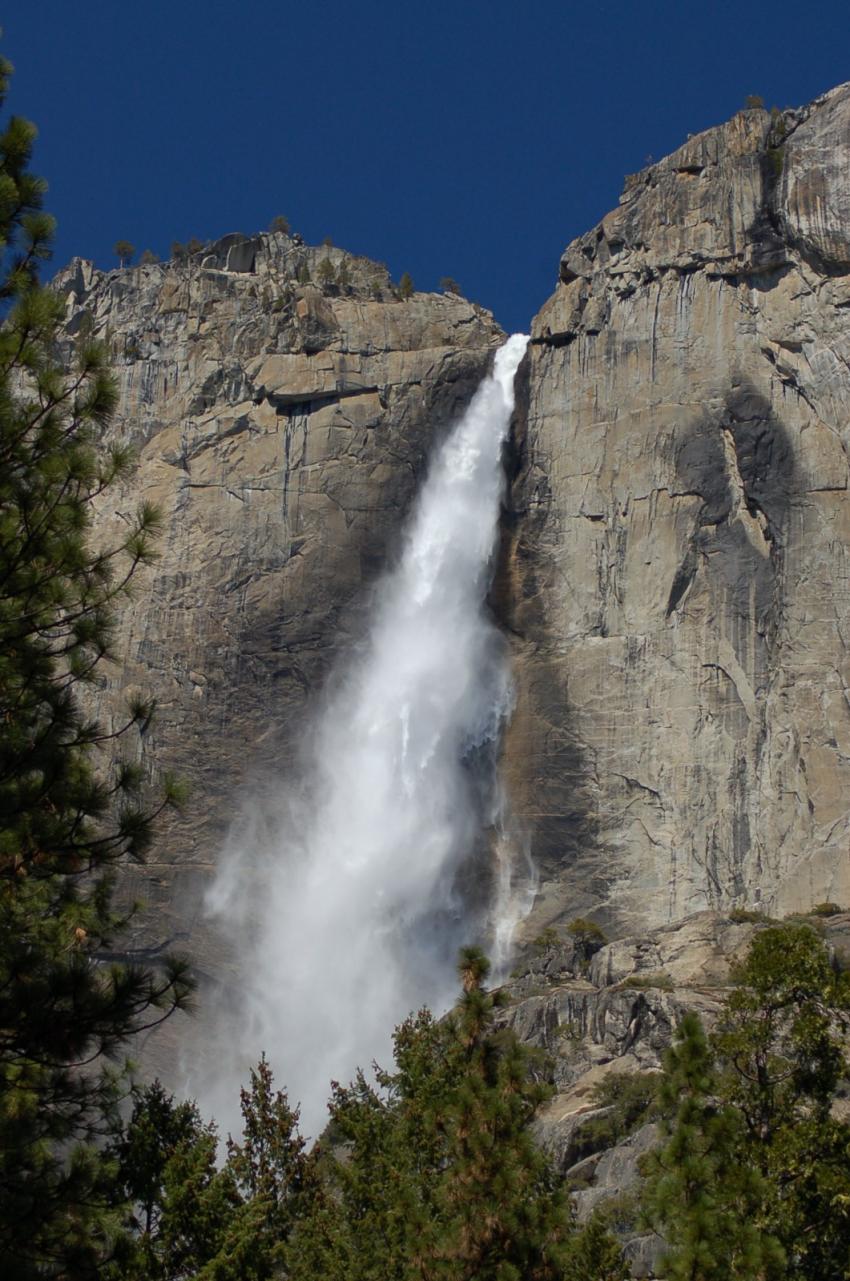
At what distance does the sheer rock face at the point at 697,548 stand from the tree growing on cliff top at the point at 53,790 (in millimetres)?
43366

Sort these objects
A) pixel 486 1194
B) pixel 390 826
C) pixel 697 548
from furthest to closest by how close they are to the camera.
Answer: pixel 390 826
pixel 697 548
pixel 486 1194

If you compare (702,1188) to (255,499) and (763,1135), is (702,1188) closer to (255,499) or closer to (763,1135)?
(763,1135)

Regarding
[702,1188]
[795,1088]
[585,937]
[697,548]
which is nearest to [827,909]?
[585,937]

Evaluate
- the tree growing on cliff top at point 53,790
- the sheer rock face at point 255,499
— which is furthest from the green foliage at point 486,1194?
the sheer rock face at point 255,499

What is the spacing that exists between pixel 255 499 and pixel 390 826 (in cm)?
1394

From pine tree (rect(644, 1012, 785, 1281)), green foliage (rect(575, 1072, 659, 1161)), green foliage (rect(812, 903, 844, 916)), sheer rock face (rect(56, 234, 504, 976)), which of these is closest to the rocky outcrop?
green foliage (rect(575, 1072, 659, 1161))

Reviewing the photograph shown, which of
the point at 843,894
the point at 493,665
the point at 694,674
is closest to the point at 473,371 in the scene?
the point at 493,665

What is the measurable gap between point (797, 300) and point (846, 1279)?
47927mm

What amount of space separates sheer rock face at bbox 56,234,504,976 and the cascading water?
1314 millimetres

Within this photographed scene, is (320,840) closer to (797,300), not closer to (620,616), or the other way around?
(620,616)

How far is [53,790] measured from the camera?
1382 centimetres

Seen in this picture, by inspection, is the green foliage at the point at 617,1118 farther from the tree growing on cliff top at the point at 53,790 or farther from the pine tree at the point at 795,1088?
the tree growing on cliff top at the point at 53,790

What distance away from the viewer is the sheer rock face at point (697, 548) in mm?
57250

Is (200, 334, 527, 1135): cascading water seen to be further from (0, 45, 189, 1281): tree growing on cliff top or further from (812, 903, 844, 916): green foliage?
(0, 45, 189, 1281): tree growing on cliff top
